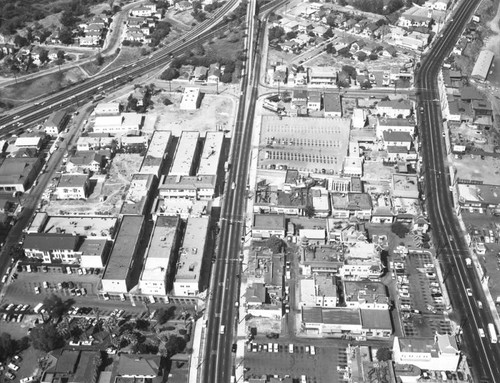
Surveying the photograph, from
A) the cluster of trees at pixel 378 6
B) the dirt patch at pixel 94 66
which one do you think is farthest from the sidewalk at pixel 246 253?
the cluster of trees at pixel 378 6

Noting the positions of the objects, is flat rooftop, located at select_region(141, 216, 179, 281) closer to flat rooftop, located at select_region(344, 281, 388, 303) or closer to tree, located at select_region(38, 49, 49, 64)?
flat rooftop, located at select_region(344, 281, 388, 303)

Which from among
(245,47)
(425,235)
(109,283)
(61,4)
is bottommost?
(109,283)

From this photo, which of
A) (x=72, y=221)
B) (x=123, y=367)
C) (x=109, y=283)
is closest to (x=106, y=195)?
(x=72, y=221)

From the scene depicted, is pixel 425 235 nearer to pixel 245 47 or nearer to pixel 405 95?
pixel 405 95

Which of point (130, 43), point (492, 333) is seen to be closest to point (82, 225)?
point (492, 333)

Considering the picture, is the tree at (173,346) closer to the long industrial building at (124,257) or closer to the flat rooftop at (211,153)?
the long industrial building at (124,257)

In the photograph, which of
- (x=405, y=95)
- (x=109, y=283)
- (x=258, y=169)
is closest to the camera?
(x=109, y=283)
